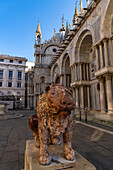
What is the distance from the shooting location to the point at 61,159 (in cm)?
163

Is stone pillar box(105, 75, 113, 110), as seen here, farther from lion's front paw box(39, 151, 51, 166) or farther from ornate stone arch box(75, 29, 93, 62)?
lion's front paw box(39, 151, 51, 166)

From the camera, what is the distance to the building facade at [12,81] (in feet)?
106

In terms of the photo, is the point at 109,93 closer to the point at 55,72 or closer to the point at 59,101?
the point at 59,101

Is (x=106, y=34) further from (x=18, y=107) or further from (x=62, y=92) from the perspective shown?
(x=18, y=107)

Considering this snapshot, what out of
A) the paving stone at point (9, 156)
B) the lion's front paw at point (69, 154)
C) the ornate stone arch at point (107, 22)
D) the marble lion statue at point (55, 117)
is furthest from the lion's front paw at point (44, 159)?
the ornate stone arch at point (107, 22)

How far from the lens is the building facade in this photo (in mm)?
32219

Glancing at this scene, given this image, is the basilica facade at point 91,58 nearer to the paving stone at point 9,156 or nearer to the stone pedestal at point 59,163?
the paving stone at point 9,156

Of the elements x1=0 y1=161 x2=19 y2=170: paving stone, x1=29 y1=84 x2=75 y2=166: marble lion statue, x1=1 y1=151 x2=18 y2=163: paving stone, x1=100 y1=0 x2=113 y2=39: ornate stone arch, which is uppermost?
x1=100 y1=0 x2=113 y2=39: ornate stone arch

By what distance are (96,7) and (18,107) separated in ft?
101

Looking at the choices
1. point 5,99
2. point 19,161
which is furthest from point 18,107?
point 19,161

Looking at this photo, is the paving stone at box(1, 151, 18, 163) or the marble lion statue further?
the paving stone at box(1, 151, 18, 163)

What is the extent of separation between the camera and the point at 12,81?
1341 inches

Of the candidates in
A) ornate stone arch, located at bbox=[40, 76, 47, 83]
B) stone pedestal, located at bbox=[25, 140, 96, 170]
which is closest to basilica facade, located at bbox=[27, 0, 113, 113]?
ornate stone arch, located at bbox=[40, 76, 47, 83]

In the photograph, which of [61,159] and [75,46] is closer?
[61,159]
